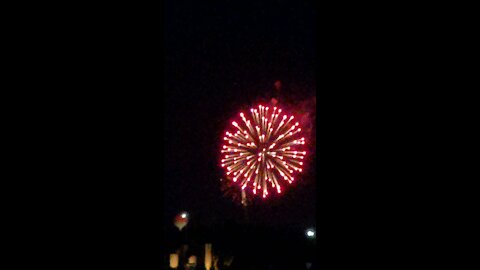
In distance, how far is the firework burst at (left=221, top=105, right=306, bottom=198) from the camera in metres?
16.1

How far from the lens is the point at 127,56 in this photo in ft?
10.1

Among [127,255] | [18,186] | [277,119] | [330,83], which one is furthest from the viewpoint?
[277,119]

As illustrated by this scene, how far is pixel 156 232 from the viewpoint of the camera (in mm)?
3168

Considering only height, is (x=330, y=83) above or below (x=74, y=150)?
above

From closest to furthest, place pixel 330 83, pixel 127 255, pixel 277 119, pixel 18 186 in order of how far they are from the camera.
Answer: pixel 18 186
pixel 127 255
pixel 330 83
pixel 277 119

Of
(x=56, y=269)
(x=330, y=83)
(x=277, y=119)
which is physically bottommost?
(x=56, y=269)

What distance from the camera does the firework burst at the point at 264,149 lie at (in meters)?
16.1

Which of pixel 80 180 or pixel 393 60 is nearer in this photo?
pixel 80 180

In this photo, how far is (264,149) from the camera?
15.9 m

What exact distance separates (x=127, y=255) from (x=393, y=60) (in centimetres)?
162

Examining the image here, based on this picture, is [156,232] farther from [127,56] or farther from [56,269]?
[127,56]

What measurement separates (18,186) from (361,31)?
1823 millimetres

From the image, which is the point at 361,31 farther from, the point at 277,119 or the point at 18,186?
the point at 277,119

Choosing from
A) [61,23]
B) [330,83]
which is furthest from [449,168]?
[61,23]
